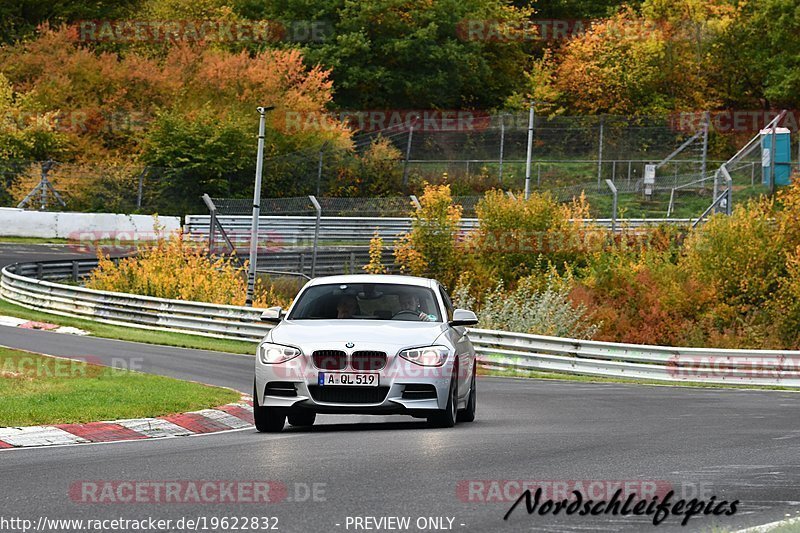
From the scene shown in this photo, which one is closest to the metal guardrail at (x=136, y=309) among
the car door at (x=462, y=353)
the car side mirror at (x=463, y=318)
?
the car door at (x=462, y=353)

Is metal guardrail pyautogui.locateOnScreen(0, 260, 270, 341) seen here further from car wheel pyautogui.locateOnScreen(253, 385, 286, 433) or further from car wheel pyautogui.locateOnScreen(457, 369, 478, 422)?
car wheel pyautogui.locateOnScreen(253, 385, 286, 433)

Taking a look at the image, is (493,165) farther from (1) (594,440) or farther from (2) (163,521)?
Result: (2) (163,521)

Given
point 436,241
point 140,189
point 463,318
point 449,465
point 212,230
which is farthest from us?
point 140,189

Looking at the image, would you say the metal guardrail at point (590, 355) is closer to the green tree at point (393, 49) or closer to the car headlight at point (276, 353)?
the car headlight at point (276, 353)

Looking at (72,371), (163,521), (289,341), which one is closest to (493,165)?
(72,371)

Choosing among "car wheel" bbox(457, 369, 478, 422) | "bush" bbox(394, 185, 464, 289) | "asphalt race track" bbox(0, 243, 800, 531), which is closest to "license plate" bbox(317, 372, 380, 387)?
"asphalt race track" bbox(0, 243, 800, 531)

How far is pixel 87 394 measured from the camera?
Answer: 1736cm

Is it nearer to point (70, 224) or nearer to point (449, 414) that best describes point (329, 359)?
point (449, 414)

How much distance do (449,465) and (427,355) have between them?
3.12m

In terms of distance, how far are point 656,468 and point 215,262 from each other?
31708 mm

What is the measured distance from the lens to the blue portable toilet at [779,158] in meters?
48.7

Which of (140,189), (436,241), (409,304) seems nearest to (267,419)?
(409,304)

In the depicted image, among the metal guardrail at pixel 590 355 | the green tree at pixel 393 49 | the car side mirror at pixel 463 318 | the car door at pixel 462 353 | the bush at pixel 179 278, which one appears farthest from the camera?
the green tree at pixel 393 49

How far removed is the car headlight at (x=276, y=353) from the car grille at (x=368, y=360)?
56 centimetres
